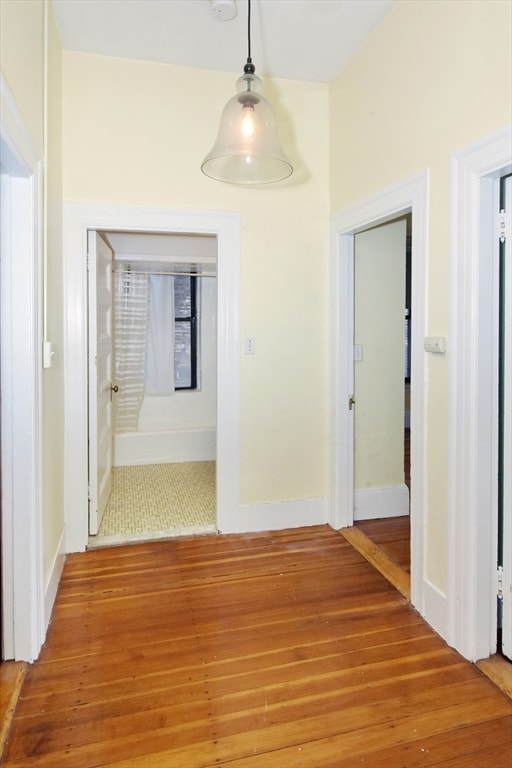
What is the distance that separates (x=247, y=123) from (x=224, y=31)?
999 mm

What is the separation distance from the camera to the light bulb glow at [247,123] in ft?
6.29

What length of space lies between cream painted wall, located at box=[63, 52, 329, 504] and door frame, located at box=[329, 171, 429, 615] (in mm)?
111

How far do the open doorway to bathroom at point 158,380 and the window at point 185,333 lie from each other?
0.4 inches

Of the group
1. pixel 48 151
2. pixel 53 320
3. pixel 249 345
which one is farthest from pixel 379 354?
pixel 48 151

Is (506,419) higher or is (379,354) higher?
(379,354)

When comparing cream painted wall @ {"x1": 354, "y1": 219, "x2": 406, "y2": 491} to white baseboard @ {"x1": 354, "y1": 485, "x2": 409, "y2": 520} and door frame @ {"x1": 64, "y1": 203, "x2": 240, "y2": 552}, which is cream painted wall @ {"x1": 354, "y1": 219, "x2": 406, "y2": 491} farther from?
door frame @ {"x1": 64, "y1": 203, "x2": 240, "y2": 552}

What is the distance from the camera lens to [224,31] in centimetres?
251

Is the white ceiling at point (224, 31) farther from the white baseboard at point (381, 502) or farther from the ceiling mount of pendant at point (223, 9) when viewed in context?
the white baseboard at point (381, 502)

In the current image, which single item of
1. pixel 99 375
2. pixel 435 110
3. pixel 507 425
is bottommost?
pixel 507 425

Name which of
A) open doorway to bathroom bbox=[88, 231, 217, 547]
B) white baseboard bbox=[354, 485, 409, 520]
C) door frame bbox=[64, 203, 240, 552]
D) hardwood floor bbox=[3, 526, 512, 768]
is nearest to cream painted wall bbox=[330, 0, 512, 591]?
hardwood floor bbox=[3, 526, 512, 768]

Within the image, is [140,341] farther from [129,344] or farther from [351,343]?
[351,343]

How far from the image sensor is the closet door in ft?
9.52

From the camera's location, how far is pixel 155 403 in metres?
5.30

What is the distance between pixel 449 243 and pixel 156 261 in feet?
11.3
